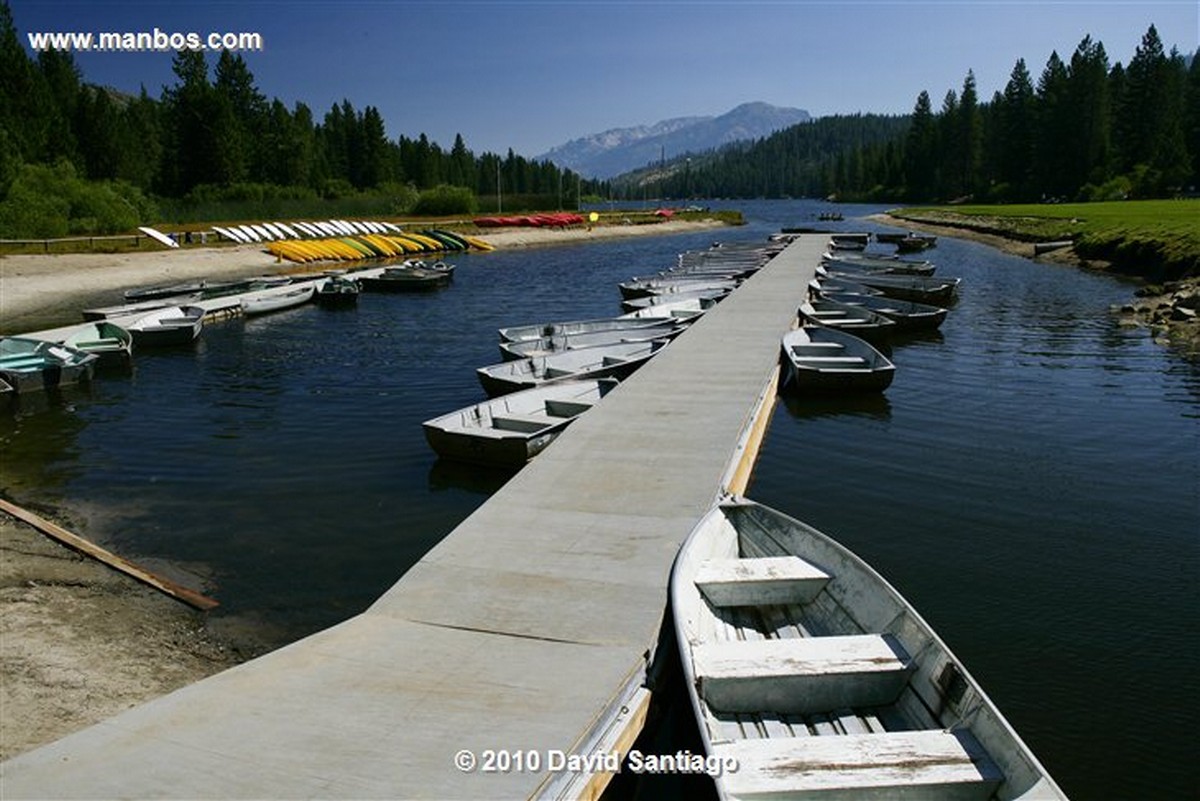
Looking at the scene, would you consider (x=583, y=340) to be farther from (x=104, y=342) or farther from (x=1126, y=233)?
(x=1126, y=233)

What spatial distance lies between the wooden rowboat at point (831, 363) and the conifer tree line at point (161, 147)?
56.5 meters

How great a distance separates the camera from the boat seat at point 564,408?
17125 millimetres

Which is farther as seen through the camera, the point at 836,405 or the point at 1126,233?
the point at 1126,233

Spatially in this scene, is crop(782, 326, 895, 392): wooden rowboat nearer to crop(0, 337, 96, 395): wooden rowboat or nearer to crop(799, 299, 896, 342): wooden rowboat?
crop(799, 299, 896, 342): wooden rowboat

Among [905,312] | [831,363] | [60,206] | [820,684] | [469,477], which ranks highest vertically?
[60,206]

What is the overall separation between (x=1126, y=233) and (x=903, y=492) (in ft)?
151

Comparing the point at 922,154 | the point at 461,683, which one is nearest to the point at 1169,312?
the point at 461,683

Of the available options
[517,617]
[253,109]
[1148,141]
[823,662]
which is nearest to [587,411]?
[517,617]

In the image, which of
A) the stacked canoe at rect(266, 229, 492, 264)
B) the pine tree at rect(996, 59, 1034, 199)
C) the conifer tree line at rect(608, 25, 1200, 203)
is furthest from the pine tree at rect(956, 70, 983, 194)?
the stacked canoe at rect(266, 229, 492, 264)

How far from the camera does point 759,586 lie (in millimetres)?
8570

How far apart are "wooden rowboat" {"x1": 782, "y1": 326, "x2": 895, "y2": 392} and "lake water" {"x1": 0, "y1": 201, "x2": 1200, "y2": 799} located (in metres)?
0.58

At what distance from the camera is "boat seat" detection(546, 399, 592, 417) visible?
17.1 m

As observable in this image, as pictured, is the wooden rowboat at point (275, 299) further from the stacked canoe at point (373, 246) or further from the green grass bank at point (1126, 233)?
the green grass bank at point (1126, 233)

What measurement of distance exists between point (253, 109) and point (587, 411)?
111012 millimetres
